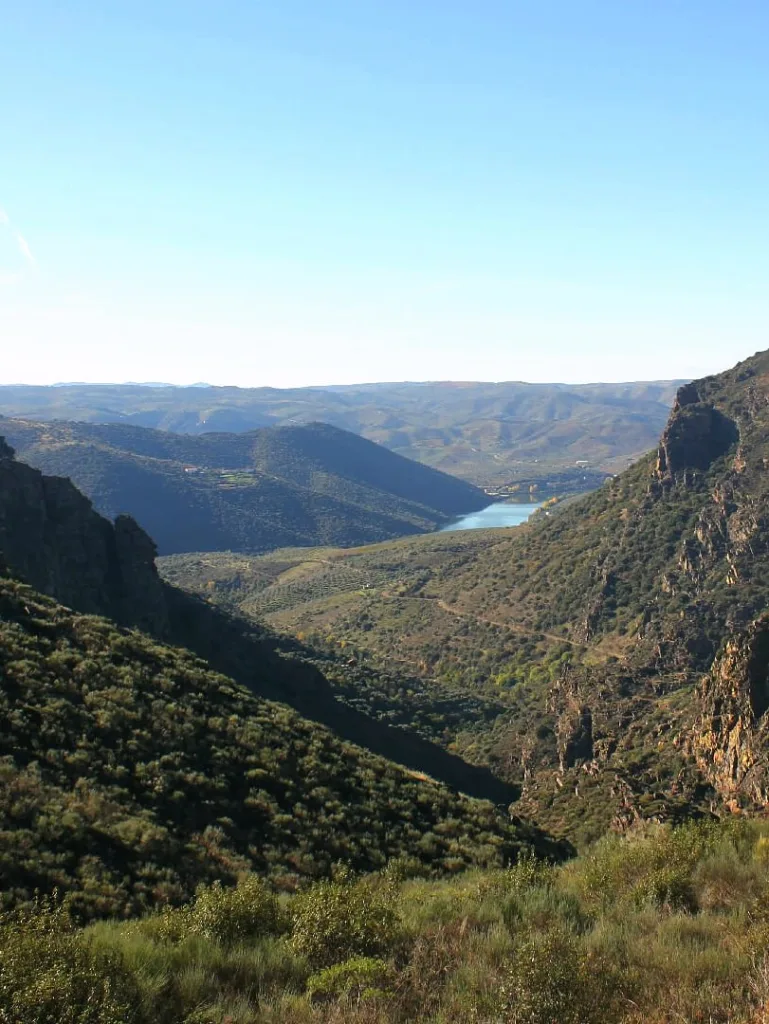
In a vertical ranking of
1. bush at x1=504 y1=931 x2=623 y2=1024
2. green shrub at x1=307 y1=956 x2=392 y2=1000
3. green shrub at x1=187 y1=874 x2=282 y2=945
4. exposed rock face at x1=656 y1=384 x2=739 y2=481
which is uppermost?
exposed rock face at x1=656 y1=384 x2=739 y2=481

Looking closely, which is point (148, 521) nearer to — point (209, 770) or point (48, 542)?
point (48, 542)

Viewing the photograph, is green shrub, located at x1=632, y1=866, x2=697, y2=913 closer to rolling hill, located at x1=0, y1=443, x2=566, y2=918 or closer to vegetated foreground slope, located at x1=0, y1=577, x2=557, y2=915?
rolling hill, located at x1=0, y1=443, x2=566, y2=918

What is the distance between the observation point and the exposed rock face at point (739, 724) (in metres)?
27.3

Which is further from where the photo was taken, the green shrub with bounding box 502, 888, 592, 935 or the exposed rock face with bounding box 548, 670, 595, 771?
the exposed rock face with bounding box 548, 670, 595, 771

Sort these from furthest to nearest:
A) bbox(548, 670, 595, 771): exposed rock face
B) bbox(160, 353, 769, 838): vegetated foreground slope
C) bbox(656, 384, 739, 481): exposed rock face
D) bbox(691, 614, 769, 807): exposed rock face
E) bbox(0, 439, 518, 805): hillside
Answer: bbox(656, 384, 739, 481): exposed rock face, bbox(548, 670, 595, 771): exposed rock face, bbox(0, 439, 518, 805): hillside, bbox(160, 353, 769, 838): vegetated foreground slope, bbox(691, 614, 769, 807): exposed rock face

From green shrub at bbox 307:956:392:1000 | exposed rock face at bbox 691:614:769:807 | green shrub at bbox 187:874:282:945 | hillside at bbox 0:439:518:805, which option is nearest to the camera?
green shrub at bbox 307:956:392:1000

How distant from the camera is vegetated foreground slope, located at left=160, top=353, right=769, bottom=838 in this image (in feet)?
100.0

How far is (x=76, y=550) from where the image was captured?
39.1 meters

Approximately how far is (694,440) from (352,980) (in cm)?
7415

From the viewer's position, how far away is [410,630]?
2982 inches

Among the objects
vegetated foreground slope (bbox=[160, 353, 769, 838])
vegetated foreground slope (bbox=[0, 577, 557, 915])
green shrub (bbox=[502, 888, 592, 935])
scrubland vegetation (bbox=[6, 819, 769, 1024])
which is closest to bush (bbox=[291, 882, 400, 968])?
scrubland vegetation (bbox=[6, 819, 769, 1024])

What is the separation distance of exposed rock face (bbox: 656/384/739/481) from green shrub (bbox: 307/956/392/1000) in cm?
7148

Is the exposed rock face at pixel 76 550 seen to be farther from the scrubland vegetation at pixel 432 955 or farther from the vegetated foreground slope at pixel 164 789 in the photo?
the scrubland vegetation at pixel 432 955

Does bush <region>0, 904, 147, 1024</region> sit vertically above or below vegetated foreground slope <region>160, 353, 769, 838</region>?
above
